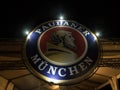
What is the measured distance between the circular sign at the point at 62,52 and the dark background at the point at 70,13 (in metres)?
1.95

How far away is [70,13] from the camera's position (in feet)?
28.2

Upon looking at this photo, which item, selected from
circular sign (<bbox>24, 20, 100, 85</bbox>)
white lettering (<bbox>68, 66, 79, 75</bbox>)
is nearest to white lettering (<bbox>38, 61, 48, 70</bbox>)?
circular sign (<bbox>24, 20, 100, 85</bbox>)

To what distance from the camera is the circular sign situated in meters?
5.25

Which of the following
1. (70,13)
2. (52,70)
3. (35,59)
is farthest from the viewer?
(70,13)

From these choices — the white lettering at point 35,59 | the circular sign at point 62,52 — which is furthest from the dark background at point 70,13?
the white lettering at point 35,59

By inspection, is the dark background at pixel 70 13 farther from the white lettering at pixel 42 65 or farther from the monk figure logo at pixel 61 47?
the white lettering at pixel 42 65

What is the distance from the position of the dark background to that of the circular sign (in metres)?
1.95

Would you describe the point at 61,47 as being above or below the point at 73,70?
above

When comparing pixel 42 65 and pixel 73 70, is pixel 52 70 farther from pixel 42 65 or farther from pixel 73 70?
pixel 73 70

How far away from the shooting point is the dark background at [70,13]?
824 cm

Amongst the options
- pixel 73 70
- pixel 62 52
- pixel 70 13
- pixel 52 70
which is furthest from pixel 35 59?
pixel 70 13

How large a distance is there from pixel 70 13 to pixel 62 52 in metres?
3.07

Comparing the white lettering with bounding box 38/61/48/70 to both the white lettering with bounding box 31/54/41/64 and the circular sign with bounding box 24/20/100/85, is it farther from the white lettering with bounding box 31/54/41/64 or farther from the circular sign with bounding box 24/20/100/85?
the white lettering with bounding box 31/54/41/64

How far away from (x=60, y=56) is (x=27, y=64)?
0.91m
